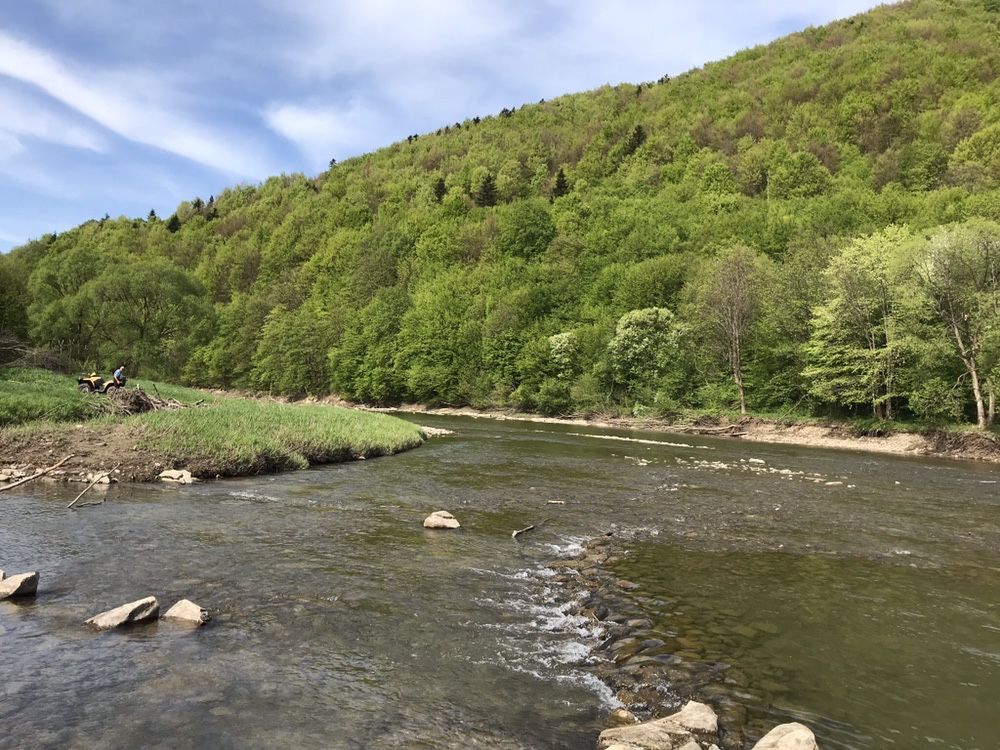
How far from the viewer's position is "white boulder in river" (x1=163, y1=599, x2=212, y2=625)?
28.8 ft

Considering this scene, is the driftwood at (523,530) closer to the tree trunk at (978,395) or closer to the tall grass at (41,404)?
the tall grass at (41,404)

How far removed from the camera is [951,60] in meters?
118

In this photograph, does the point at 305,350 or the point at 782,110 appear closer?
the point at 305,350

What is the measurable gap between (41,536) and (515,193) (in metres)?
152

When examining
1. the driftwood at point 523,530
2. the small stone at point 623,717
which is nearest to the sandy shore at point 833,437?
the driftwood at point 523,530

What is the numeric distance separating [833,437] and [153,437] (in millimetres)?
47236

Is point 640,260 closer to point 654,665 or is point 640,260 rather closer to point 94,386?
point 94,386

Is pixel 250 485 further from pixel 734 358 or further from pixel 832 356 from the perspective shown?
pixel 734 358

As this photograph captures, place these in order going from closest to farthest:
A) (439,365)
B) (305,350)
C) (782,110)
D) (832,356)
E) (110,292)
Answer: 1. (832,356)
2. (110,292)
3. (439,365)
4. (305,350)
5. (782,110)

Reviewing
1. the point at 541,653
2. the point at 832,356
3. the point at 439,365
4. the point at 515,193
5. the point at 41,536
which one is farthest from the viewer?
the point at 515,193

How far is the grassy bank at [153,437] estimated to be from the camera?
67.2ft

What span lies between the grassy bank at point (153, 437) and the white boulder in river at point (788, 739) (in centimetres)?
2016

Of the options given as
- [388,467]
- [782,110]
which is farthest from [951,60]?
[388,467]

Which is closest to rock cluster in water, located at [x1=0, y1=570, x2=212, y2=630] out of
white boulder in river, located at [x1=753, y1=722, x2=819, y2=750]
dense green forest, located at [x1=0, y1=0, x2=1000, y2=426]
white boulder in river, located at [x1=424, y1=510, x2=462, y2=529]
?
white boulder in river, located at [x1=424, y1=510, x2=462, y2=529]
